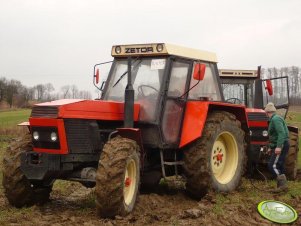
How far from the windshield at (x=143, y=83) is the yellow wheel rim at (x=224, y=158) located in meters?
1.33

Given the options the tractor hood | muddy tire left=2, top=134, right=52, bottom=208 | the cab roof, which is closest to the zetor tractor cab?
the cab roof

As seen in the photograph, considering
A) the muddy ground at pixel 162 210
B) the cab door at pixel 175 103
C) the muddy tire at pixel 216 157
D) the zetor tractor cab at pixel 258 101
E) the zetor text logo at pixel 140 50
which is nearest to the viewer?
the muddy ground at pixel 162 210

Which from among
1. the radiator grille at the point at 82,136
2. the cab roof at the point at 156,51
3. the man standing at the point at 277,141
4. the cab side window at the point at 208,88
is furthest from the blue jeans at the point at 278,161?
the radiator grille at the point at 82,136

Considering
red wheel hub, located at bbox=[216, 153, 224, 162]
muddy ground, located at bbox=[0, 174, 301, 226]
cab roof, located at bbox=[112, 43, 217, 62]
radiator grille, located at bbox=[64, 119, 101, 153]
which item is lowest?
muddy ground, located at bbox=[0, 174, 301, 226]

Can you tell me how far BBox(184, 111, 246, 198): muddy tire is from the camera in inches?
275

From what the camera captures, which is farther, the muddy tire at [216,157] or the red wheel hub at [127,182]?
the muddy tire at [216,157]

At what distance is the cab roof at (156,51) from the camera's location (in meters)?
7.18

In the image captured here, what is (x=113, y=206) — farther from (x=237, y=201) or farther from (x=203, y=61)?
(x=203, y=61)

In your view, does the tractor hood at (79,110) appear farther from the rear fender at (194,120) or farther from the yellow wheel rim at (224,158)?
the yellow wheel rim at (224,158)

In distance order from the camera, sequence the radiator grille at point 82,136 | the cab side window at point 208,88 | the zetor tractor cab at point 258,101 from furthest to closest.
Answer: the zetor tractor cab at point 258,101
the cab side window at point 208,88
the radiator grille at point 82,136

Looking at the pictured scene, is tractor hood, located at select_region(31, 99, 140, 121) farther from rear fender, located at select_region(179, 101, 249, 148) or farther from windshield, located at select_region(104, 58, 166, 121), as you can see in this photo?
rear fender, located at select_region(179, 101, 249, 148)

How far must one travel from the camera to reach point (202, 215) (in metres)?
6.18

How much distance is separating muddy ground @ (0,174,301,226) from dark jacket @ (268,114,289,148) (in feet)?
2.97

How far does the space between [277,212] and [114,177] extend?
236 cm
